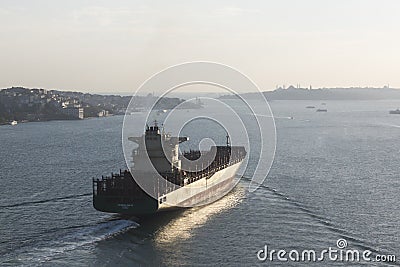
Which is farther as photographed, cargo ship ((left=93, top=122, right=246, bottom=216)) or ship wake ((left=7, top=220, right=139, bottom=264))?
cargo ship ((left=93, top=122, right=246, bottom=216))

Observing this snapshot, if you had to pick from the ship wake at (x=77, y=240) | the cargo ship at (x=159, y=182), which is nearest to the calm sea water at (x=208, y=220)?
the ship wake at (x=77, y=240)

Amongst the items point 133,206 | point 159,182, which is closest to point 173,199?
point 159,182

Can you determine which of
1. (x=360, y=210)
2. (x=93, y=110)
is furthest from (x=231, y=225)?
(x=93, y=110)

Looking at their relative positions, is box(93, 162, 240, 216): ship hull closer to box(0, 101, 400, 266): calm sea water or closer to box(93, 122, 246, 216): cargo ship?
box(93, 122, 246, 216): cargo ship

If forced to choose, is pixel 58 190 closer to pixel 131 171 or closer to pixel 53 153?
pixel 131 171

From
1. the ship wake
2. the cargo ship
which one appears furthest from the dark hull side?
the ship wake

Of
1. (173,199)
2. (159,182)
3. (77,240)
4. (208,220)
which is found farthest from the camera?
(159,182)

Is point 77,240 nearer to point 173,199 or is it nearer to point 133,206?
point 133,206

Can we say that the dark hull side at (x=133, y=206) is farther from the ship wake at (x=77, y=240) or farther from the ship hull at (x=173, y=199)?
the ship wake at (x=77, y=240)

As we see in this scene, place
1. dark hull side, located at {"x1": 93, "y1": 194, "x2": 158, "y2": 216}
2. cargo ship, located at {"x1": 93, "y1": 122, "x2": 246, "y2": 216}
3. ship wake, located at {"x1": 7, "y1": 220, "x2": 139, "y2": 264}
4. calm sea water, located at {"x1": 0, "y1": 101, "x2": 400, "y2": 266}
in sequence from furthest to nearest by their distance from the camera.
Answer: cargo ship, located at {"x1": 93, "y1": 122, "x2": 246, "y2": 216} < dark hull side, located at {"x1": 93, "y1": 194, "x2": 158, "y2": 216} < calm sea water, located at {"x1": 0, "y1": 101, "x2": 400, "y2": 266} < ship wake, located at {"x1": 7, "y1": 220, "x2": 139, "y2": 264}
